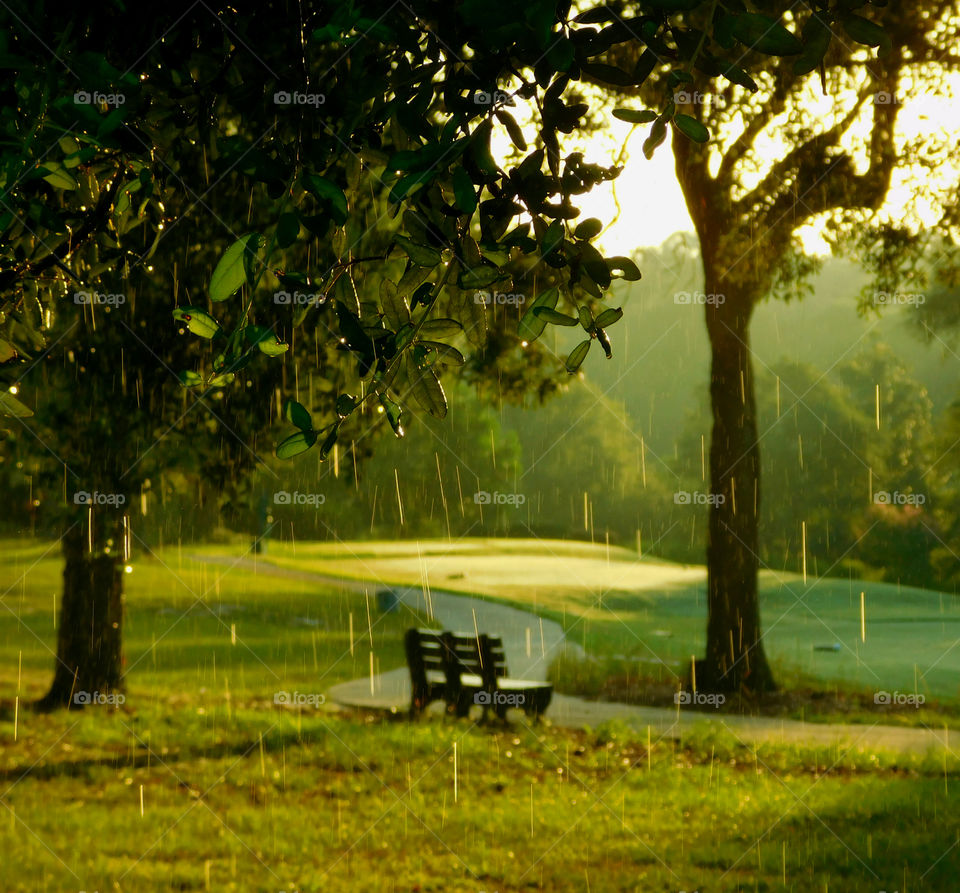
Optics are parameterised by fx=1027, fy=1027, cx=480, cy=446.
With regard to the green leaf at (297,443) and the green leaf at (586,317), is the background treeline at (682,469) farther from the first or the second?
the green leaf at (297,443)

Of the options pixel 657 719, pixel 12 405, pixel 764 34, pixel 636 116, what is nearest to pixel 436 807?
pixel 657 719

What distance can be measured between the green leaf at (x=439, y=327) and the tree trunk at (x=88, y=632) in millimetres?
10039

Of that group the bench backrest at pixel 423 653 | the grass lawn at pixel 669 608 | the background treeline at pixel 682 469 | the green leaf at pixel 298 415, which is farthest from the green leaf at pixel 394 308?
the background treeline at pixel 682 469

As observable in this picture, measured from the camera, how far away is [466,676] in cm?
1070

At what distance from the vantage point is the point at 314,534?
38656 millimetres

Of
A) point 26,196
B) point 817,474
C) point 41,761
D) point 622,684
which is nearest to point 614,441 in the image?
point 817,474

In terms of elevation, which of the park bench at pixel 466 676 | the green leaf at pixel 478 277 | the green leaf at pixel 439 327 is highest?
the green leaf at pixel 478 277

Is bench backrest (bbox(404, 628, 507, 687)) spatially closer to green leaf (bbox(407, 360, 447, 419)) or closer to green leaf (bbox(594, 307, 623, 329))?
green leaf (bbox(594, 307, 623, 329))

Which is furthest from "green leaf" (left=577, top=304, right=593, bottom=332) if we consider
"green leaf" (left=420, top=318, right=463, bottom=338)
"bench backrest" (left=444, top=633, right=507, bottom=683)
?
"bench backrest" (left=444, top=633, right=507, bottom=683)

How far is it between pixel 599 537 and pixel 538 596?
45.5 ft

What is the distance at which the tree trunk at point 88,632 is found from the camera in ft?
37.5

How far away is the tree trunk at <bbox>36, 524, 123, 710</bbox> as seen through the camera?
11430mm

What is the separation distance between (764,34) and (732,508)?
11.5 metres

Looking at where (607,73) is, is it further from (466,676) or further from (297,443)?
(466,676)
